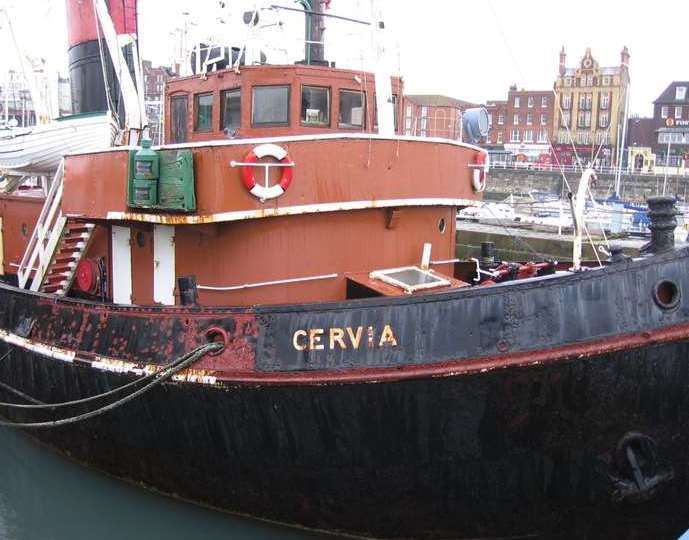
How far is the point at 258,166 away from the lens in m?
6.85

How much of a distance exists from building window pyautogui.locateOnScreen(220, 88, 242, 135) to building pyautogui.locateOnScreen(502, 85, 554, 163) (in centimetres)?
6586

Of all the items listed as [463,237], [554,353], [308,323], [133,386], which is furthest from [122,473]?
[463,237]

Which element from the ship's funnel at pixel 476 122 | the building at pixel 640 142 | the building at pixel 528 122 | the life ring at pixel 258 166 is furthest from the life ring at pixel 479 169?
the building at pixel 528 122

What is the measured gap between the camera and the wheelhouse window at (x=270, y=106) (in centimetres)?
804

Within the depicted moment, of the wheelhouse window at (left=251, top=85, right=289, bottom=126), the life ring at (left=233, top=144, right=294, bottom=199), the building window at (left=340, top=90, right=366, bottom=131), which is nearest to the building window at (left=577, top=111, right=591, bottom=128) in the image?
the building window at (left=340, top=90, right=366, bottom=131)

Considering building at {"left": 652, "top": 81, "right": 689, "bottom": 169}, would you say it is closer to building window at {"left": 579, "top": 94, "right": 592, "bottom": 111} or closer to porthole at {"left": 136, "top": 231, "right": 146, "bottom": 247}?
building window at {"left": 579, "top": 94, "right": 592, "bottom": 111}

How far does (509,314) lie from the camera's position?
19.8ft

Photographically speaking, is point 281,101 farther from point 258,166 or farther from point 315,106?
point 258,166

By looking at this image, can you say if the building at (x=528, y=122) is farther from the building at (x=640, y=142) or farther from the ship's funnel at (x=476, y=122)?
the ship's funnel at (x=476, y=122)

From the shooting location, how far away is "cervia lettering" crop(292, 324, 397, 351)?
6.24m

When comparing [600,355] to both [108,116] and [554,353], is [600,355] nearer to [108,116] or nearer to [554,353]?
[554,353]

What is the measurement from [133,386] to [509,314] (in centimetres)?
372

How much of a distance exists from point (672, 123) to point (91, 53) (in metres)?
61.9

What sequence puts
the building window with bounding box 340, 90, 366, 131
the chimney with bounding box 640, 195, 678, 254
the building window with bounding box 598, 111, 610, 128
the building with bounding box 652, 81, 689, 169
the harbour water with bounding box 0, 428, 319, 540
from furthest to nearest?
the building window with bounding box 598, 111, 610, 128
the building with bounding box 652, 81, 689, 169
the building window with bounding box 340, 90, 366, 131
the harbour water with bounding box 0, 428, 319, 540
the chimney with bounding box 640, 195, 678, 254
